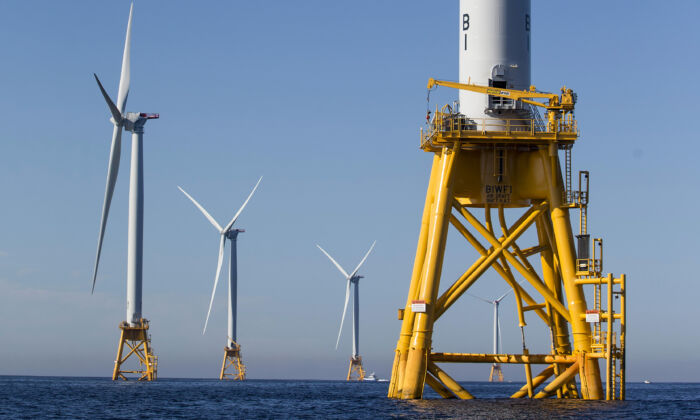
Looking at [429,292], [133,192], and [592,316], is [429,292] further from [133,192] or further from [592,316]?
[133,192]

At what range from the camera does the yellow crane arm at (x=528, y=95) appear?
59.2 meters

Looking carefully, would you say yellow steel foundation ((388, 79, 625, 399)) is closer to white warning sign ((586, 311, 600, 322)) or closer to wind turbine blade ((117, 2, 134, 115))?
white warning sign ((586, 311, 600, 322))

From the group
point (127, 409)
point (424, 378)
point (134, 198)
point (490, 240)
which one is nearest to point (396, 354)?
point (424, 378)

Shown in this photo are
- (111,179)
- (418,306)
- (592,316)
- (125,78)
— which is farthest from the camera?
(125,78)

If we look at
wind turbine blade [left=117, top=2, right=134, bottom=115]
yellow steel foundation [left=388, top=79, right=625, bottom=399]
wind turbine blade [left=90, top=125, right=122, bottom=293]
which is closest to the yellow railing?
yellow steel foundation [left=388, top=79, right=625, bottom=399]

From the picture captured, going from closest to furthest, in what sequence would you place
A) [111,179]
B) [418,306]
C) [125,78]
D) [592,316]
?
1. [592,316]
2. [418,306]
3. [111,179]
4. [125,78]

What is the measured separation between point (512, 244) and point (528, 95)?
8241mm

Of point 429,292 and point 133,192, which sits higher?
point 133,192

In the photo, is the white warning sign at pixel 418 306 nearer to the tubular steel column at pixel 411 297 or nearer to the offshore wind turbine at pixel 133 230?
the tubular steel column at pixel 411 297

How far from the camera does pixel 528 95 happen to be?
5944cm

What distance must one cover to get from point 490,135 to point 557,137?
353 cm

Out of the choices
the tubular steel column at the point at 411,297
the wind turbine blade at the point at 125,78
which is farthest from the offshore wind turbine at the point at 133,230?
the tubular steel column at the point at 411,297

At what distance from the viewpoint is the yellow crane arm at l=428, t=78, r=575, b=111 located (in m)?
59.2

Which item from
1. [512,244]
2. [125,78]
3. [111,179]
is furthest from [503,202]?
[125,78]
